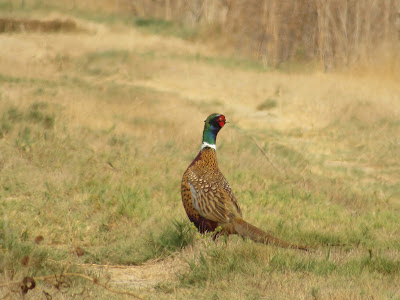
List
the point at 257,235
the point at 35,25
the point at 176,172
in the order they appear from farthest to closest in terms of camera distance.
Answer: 1. the point at 35,25
2. the point at 176,172
3. the point at 257,235

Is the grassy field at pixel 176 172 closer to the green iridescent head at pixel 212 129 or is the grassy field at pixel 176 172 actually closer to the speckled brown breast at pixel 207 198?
the speckled brown breast at pixel 207 198

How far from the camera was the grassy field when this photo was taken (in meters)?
4.89

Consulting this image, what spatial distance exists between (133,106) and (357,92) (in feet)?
17.8

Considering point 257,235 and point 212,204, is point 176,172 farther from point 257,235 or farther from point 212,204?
point 257,235

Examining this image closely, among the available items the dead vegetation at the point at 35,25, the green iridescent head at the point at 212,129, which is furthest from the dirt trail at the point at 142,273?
the dead vegetation at the point at 35,25

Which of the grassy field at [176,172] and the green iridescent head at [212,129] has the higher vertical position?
the green iridescent head at [212,129]

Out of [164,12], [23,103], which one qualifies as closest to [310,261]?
[23,103]

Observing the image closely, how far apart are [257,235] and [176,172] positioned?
330 cm

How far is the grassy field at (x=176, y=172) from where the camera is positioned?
4891 millimetres

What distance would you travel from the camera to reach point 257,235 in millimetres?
5355

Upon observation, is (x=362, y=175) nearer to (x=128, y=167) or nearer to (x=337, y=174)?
(x=337, y=174)

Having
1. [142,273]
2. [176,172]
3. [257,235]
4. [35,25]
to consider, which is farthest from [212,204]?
[35,25]

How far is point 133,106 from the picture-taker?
12.5 metres

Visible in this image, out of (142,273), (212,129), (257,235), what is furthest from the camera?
(212,129)
